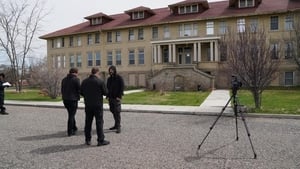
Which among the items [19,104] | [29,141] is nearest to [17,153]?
[29,141]

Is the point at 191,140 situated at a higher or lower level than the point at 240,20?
lower

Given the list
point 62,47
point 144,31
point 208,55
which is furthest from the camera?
point 62,47

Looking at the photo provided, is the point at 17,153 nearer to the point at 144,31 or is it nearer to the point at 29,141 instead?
the point at 29,141

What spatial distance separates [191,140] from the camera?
25.3 ft

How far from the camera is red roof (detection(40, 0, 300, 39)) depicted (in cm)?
3375

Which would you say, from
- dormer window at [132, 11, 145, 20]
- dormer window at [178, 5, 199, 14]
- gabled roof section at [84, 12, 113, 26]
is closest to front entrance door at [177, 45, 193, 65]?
dormer window at [178, 5, 199, 14]

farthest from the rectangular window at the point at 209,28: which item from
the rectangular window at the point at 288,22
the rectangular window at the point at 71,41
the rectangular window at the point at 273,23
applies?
the rectangular window at the point at 71,41

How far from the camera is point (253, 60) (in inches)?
513

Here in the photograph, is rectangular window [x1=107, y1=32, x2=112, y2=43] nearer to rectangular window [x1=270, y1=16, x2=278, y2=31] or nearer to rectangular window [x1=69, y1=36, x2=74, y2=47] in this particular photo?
rectangular window [x1=69, y1=36, x2=74, y2=47]

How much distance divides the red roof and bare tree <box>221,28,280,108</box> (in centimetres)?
2207

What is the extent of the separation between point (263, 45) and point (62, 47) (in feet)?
132

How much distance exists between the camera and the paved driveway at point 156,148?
562 cm

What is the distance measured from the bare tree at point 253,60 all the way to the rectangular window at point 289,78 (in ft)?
71.2

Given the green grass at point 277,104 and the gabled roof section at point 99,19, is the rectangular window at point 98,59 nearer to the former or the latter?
the gabled roof section at point 99,19
